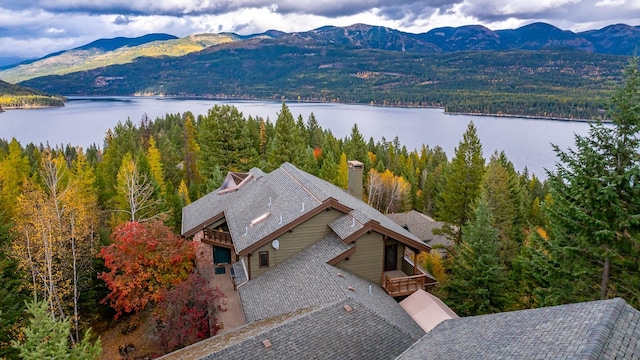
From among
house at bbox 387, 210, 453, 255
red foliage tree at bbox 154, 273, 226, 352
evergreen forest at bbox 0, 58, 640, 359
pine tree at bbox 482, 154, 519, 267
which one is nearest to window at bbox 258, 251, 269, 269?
red foliage tree at bbox 154, 273, 226, 352

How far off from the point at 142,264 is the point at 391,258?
1145cm

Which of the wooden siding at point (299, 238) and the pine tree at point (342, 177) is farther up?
the wooden siding at point (299, 238)

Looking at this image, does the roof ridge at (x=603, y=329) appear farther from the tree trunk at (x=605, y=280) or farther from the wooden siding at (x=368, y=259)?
the wooden siding at (x=368, y=259)

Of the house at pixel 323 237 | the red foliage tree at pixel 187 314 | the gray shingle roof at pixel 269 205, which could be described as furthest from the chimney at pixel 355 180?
the red foliage tree at pixel 187 314

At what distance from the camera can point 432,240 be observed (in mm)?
40000

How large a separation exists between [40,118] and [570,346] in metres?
208

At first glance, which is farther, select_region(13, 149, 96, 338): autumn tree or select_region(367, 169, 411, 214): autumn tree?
select_region(367, 169, 411, 214): autumn tree

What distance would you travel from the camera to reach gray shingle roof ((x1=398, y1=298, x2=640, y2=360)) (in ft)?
23.9

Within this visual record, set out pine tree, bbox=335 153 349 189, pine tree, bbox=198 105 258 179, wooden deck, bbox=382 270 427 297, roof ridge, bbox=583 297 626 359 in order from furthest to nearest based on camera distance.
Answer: pine tree, bbox=335 153 349 189 → pine tree, bbox=198 105 258 179 → wooden deck, bbox=382 270 427 297 → roof ridge, bbox=583 297 626 359

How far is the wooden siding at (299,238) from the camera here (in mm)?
18062

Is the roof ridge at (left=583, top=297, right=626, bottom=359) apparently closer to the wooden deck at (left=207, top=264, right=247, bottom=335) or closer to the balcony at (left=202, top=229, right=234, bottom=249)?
the wooden deck at (left=207, top=264, right=247, bottom=335)

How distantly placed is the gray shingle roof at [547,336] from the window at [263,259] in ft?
29.6

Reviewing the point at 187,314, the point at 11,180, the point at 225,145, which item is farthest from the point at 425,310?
the point at 11,180

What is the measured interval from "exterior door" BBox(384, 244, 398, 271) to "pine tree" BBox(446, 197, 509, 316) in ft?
10.2
